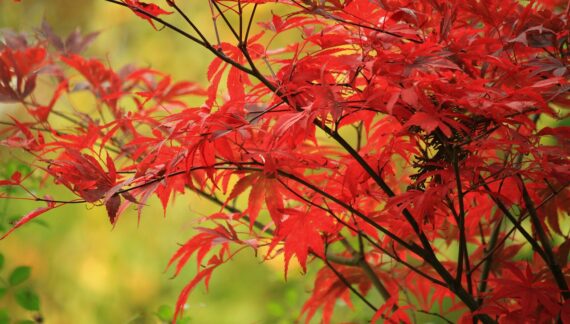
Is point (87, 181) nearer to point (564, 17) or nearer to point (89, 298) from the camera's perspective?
point (564, 17)

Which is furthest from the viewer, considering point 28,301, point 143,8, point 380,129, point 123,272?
point 123,272

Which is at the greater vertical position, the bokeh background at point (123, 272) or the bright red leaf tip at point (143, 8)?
the bright red leaf tip at point (143, 8)

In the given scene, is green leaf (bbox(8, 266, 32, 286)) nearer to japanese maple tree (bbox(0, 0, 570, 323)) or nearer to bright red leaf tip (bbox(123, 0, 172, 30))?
japanese maple tree (bbox(0, 0, 570, 323))

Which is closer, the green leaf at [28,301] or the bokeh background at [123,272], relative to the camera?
the green leaf at [28,301]

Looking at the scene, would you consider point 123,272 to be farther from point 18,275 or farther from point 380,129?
point 380,129

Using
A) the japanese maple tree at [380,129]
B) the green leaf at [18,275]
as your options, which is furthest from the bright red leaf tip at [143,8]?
the green leaf at [18,275]

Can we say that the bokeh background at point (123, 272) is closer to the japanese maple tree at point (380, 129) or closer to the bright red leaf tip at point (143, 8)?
the japanese maple tree at point (380, 129)

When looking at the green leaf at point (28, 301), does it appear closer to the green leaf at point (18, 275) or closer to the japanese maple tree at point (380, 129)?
the green leaf at point (18, 275)

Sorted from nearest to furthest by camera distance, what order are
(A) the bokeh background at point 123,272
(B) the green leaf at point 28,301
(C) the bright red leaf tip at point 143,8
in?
(C) the bright red leaf tip at point 143,8 → (B) the green leaf at point 28,301 → (A) the bokeh background at point 123,272

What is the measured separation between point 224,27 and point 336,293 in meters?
2.03

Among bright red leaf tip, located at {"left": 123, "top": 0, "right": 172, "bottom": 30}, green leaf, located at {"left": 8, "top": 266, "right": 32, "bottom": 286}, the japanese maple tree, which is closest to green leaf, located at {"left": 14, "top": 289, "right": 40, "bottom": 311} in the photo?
green leaf, located at {"left": 8, "top": 266, "right": 32, "bottom": 286}

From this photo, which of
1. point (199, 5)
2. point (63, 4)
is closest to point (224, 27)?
point (199, 5)

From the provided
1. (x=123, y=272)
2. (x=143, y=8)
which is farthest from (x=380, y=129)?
(x=123, y=272)

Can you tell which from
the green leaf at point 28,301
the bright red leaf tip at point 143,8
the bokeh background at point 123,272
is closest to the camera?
the bright red leaf tip at point 143,8
